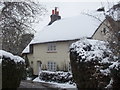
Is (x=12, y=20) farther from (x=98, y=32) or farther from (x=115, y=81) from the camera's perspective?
(x=115, y=81)

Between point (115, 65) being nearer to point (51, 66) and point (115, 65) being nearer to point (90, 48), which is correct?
point (90, 48)

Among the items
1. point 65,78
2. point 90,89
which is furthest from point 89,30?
point 90,89

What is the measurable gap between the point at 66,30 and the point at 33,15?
8750mm

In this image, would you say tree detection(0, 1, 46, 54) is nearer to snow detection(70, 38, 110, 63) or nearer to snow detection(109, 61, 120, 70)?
snow detection(70, 38, 110, 63)

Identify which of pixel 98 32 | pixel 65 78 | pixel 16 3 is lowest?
pixel 65 78

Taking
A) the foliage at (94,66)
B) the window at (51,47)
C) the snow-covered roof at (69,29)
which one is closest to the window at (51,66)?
the window at (51,47)

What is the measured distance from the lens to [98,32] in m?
24.5

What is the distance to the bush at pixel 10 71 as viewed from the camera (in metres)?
10.8

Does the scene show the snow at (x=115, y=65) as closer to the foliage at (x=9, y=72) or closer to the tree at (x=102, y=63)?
the tree at (x=102, y=63)

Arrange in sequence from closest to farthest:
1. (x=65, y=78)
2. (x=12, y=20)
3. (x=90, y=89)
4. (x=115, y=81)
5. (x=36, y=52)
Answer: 1. (x=115, y=81)
2. (x=90, y=89)
3. (x=12, y=20)
4. (x=65, y=78)
5. (x=36, y=52)

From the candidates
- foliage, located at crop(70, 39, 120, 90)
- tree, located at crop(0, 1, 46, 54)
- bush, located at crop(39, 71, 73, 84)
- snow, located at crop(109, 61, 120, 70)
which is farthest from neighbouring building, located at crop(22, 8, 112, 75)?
snow, located at crop(109, 61, 120, 70)

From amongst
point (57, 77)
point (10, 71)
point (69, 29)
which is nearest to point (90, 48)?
point (10, 71)

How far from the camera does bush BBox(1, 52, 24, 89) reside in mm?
10762

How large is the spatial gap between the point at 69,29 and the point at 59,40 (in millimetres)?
2662
